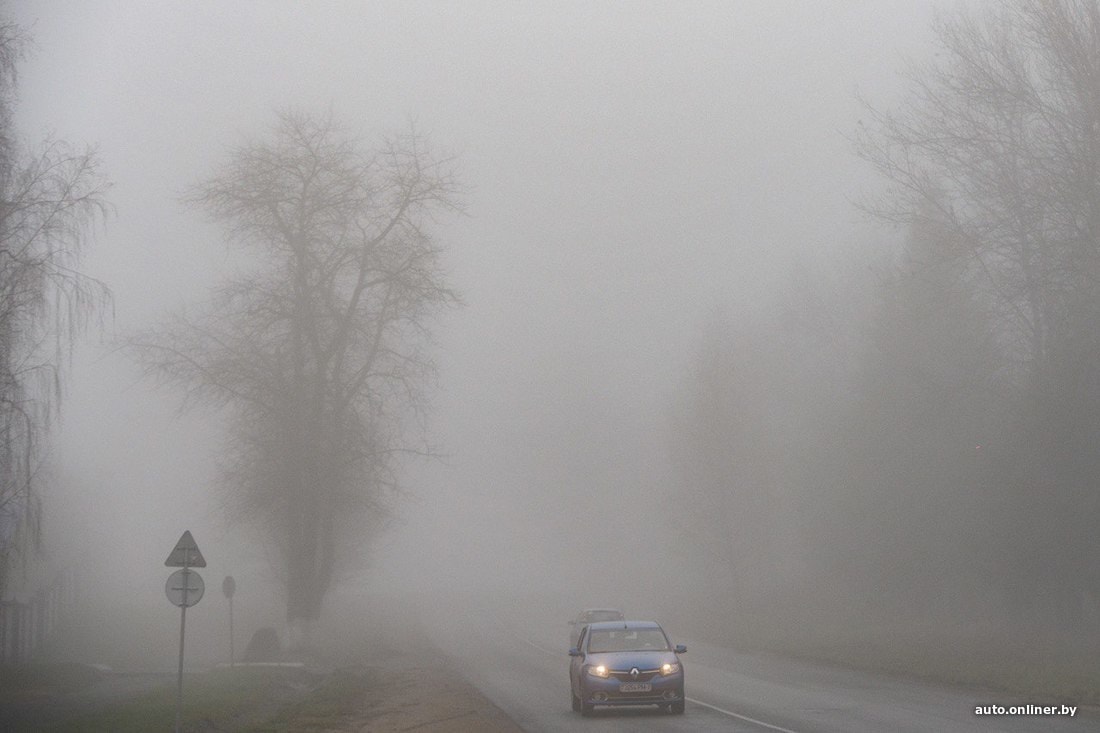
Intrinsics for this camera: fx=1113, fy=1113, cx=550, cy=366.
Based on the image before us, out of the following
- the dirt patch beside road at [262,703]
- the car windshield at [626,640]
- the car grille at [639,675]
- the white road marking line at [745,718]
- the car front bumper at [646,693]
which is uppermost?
the car windshield at [626,640]

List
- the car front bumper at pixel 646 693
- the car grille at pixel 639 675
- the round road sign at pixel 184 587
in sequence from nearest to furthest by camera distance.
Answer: the round road sign at pixel 184 587, the car front bumper at pixel 646 693, the car grille at pixel 639 675

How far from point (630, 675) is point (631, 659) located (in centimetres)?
42

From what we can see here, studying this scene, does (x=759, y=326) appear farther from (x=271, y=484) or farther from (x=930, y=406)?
(x=271, y=484)

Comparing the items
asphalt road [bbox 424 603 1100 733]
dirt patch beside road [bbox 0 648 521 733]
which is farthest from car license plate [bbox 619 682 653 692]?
dirt patch beside road [bbox 0 648 521 733]

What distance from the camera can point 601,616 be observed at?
126 feet

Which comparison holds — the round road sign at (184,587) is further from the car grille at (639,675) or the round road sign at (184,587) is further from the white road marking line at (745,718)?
the white road marking line at (745,718)

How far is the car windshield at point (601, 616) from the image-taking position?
123 ft

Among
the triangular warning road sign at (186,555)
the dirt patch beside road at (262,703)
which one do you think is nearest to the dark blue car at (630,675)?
the dirt patch beside road at (262,703)

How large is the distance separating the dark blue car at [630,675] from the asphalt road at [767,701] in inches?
→ 13.0

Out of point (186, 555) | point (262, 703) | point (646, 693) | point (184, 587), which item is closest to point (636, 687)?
point (646, 693)

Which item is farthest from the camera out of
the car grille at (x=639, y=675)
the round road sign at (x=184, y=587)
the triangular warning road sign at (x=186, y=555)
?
the car grille at (x=639, y=675)

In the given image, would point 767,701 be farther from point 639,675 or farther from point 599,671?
point 599,671

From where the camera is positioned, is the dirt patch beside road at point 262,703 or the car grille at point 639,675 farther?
the car grille at point 639,675

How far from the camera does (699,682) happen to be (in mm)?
25938
